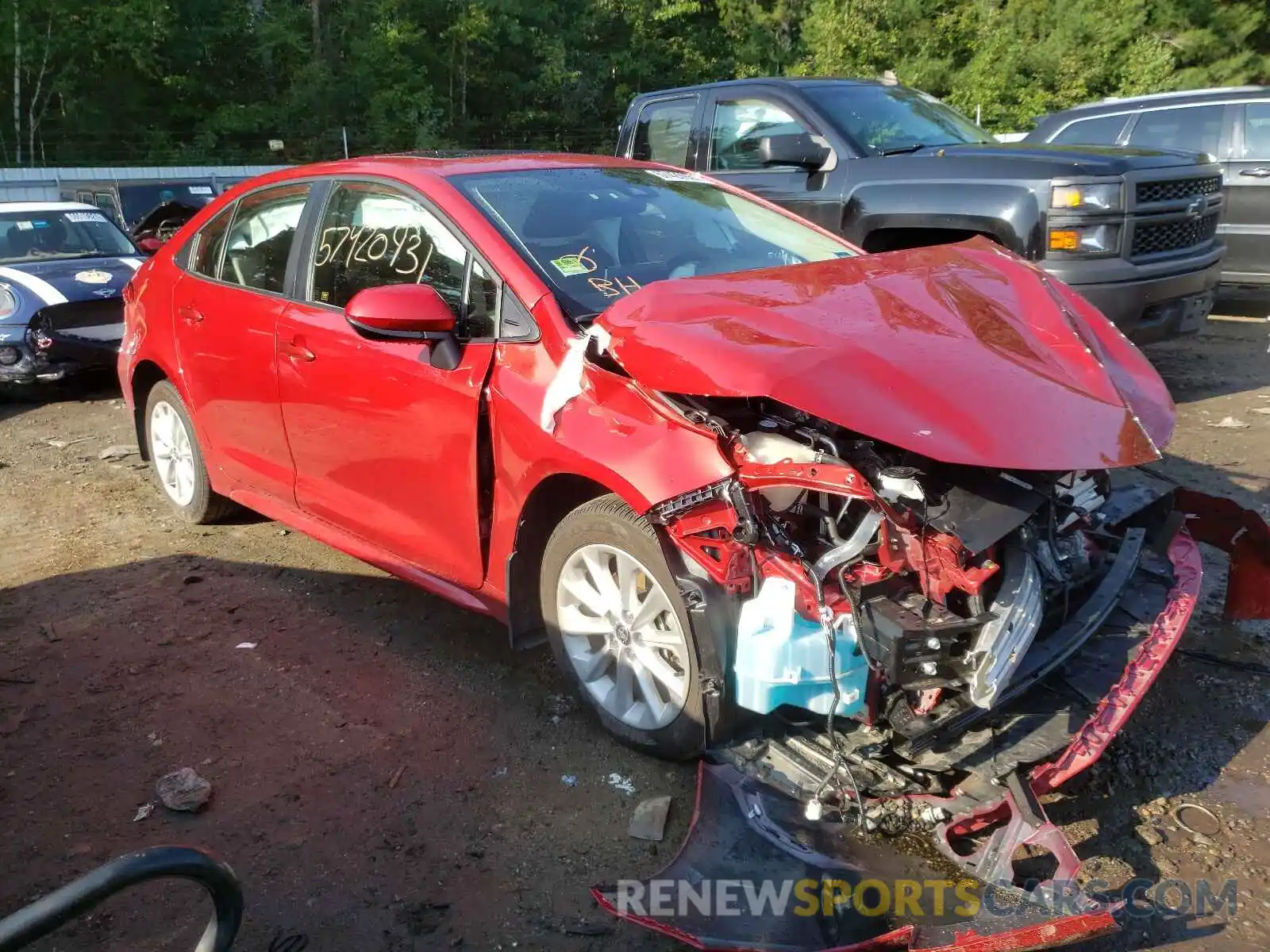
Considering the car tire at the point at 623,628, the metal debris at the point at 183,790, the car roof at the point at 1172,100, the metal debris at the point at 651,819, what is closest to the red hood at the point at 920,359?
the car tire at the point at 623,628

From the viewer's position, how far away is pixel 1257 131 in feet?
27.5

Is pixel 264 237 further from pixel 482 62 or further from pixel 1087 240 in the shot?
pixel 482 62

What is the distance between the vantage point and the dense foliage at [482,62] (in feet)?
93.1

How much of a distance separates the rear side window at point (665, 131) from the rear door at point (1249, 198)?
4529 millimetres

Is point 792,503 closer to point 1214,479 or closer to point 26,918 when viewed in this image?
point 26,918

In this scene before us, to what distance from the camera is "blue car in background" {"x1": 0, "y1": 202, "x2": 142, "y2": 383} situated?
26.8ft

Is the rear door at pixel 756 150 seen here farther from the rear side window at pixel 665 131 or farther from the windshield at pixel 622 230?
the windshield at pixel 622 230

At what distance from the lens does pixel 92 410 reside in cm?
825

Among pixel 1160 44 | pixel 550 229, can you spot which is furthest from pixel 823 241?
pixel 1160 44

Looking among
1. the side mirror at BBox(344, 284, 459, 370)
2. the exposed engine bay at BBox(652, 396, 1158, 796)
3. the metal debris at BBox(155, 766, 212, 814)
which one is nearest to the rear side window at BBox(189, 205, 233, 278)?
the side mirror at BBox(344, 284, 459, 370)

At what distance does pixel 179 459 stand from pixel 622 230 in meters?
2.81

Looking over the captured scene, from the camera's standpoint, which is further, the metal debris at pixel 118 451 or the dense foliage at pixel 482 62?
the dense foliage at pixel 482 62

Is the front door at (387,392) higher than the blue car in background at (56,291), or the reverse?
the front door at (387,392)

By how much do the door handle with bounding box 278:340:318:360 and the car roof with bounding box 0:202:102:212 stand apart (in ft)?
23.1
